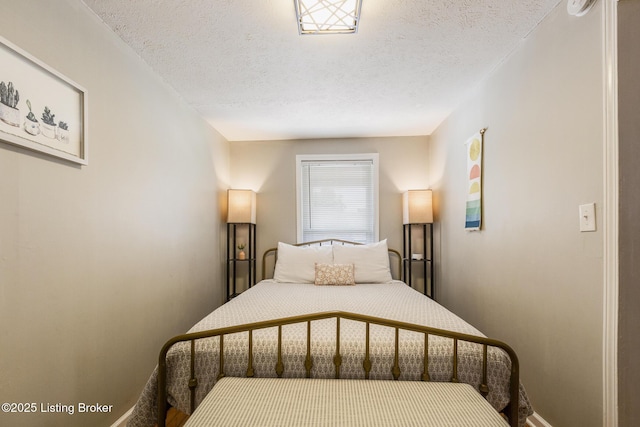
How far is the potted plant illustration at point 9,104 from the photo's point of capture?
48.6 inches

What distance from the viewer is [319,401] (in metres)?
1.18

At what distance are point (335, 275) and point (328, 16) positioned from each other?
2.08 m

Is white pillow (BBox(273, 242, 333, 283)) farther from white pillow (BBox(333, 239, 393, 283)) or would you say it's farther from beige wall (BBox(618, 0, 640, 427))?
beige wall (BBox(618, 0, 640, 427))

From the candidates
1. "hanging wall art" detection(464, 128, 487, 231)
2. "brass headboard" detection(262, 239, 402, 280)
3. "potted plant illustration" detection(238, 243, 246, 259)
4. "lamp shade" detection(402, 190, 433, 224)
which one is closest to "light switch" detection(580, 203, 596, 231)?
"hanging wall art" detection(464, 128, 487, 231)

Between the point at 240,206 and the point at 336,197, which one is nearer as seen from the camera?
the point at 240,206

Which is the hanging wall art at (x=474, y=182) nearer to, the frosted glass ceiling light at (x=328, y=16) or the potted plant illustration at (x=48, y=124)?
the frosted glass ceiling light at (x=328, y=16)

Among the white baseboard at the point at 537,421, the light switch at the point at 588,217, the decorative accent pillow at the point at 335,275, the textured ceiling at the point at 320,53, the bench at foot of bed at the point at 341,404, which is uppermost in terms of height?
the textured ceiling at the point at 320,53

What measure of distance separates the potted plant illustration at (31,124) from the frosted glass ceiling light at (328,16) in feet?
4.13

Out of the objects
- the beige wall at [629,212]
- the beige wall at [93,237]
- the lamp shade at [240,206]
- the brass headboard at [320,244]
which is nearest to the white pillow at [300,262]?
the brass headboard at [320,244]

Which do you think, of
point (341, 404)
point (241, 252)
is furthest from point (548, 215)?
point (241, 252)

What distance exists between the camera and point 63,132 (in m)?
1.52

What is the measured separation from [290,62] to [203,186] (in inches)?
61.9

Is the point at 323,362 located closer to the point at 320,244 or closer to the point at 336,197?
the point at 320,244

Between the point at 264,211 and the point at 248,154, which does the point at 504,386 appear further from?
the point at 248,154
